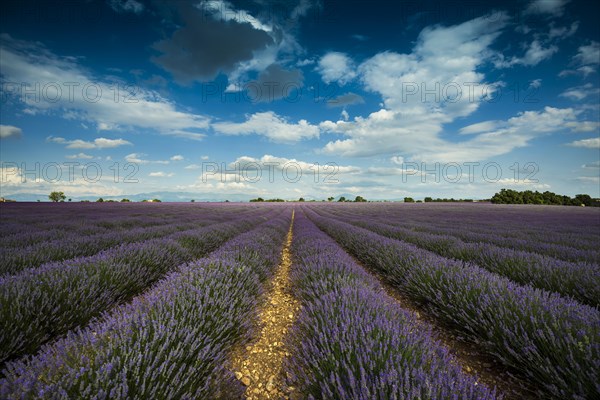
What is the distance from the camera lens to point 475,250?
16.2 feet

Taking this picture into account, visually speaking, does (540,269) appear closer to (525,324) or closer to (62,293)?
(525,324)

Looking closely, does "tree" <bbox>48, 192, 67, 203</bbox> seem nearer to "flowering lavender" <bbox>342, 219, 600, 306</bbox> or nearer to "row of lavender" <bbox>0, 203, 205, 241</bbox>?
"row of lavender" <bbox>0, 203, 205, 241</bbox>

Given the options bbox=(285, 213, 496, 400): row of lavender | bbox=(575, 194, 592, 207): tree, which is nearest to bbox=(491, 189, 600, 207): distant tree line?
bbox=(575, 194, 592, 207): tree

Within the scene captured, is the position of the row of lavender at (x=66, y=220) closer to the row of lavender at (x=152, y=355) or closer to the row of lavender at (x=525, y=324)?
the row of lavender at (x=152, y=355)

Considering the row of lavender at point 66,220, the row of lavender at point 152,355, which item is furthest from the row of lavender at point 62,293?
the row of lavender at point 66,220

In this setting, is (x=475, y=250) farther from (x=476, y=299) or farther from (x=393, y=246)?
(x=476, y=299)

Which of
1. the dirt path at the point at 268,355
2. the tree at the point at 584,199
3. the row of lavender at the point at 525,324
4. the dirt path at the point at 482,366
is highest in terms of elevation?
the tree at the point at 584,199

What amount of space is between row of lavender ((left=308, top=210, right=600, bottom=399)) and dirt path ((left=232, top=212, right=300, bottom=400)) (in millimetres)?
1889

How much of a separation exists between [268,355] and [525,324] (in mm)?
2387

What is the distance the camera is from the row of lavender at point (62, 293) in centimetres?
204

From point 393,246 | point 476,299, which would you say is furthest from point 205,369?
point 393,246

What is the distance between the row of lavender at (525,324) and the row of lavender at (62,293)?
13.2ft

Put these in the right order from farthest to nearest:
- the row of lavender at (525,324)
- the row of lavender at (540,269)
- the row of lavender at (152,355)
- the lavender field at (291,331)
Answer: the row of lavender at (540,269), the row of lavender at (525,324), the lavender field at (291,331), the row of lavender at (152,355)

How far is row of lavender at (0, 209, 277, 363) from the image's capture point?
2045mm
